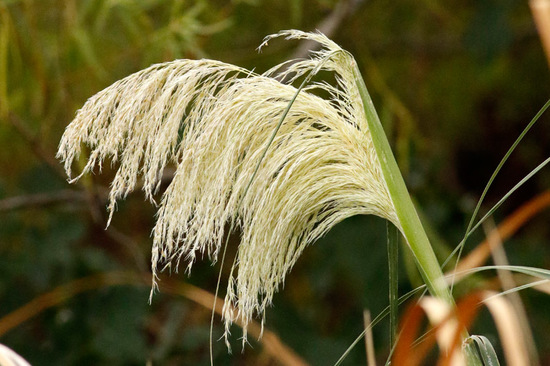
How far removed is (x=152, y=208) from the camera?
8.39 ft

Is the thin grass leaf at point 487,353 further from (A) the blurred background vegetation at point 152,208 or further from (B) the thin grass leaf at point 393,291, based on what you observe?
(A) the blurred background vegetation at point 152,208

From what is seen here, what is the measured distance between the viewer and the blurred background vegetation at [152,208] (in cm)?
184

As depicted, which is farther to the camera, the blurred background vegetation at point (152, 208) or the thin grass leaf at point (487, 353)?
Result: the blurred background vegetation at point (152, 208)

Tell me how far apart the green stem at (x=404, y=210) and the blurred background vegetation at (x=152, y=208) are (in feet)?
3.46

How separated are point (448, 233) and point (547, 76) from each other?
3.25 feet

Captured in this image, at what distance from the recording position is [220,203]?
0.56 m

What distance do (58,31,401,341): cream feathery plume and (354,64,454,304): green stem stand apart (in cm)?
3

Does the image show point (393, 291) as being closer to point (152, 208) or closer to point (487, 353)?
point (487, 353)

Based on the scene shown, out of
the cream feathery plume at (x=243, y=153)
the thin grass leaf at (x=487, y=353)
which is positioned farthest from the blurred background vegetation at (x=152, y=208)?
the thin grass leaf at (x=487, y=353)

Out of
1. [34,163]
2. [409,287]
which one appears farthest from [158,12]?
[409,287]

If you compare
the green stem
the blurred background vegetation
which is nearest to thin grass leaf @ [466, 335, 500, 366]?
the green stem

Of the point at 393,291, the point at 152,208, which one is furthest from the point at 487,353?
the point at 152,208

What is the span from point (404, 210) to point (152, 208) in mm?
2112

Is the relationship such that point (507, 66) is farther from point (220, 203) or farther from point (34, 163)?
point (220, 203)
